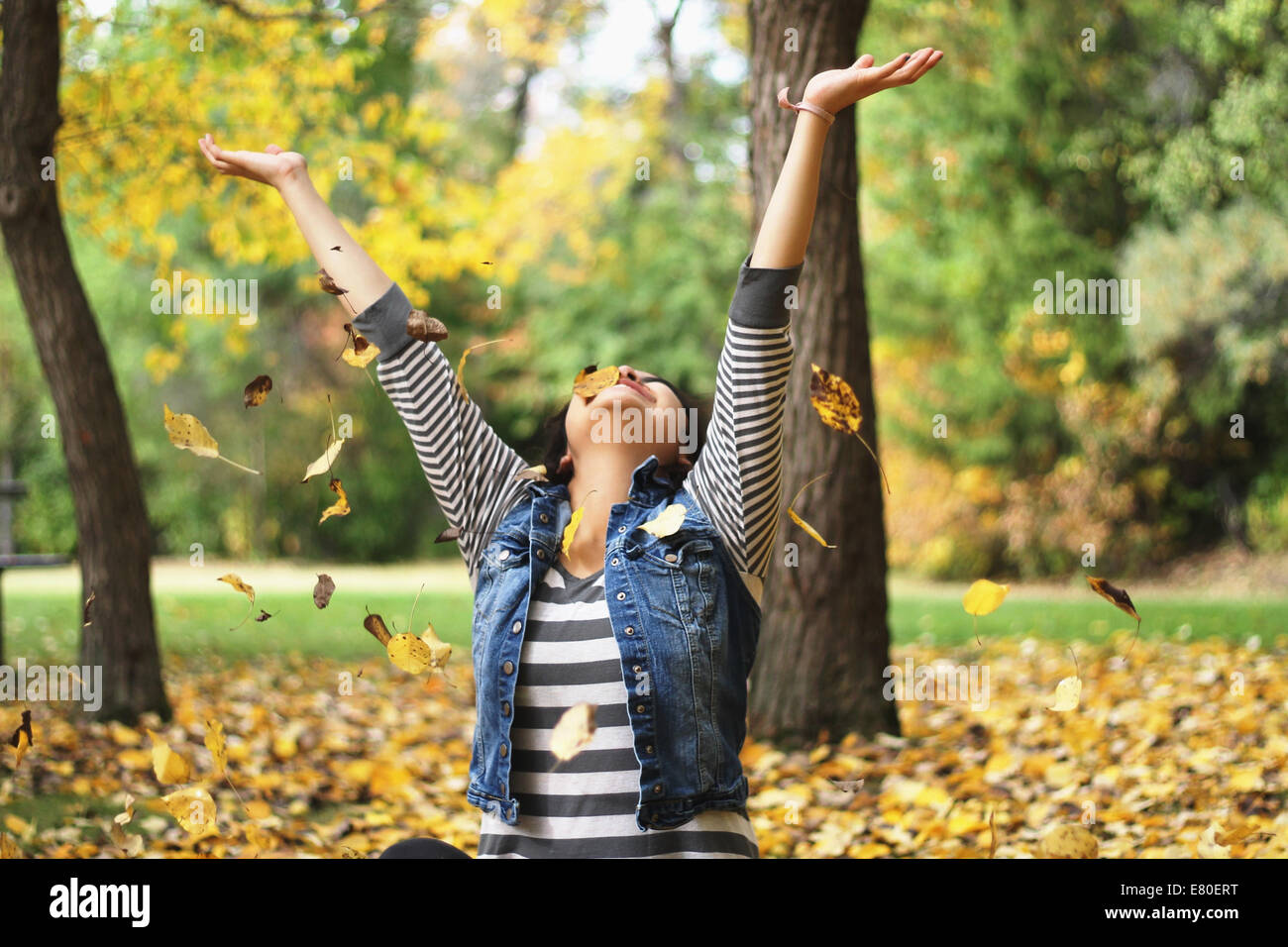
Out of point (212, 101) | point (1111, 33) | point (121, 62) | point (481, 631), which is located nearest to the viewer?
point (481, 631)

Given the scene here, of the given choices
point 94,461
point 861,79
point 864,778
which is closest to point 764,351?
point 861,79

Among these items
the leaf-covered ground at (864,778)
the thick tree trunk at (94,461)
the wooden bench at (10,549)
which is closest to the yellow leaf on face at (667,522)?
the leaf-covered ground at (864,778)

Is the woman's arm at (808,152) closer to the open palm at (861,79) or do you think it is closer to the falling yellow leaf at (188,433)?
the open palm at (861,79)

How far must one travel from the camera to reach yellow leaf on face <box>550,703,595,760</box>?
68.4 inches

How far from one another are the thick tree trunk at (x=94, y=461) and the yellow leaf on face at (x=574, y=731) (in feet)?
12.6

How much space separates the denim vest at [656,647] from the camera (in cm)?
176

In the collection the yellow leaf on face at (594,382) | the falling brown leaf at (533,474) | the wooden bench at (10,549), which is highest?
the yellow leaf on face at (594,382)

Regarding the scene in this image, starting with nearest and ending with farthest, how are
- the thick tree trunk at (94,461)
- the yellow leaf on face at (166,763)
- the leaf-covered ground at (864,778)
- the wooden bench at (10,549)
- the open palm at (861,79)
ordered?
the open palm at (861,79)
the yellow leaf on face at (166,763)
the leaf-covered ground at (864,778)
the thick tree trunk at (94,461)
the wooden bench at (10,549)

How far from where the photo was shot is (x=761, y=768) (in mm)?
4137

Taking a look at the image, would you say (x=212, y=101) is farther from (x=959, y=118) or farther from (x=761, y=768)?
(x=959, y=118)

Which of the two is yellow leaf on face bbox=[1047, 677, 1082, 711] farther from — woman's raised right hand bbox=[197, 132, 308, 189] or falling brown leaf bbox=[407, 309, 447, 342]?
woman's raised right hand bbox=[197, 132, 308, 189]

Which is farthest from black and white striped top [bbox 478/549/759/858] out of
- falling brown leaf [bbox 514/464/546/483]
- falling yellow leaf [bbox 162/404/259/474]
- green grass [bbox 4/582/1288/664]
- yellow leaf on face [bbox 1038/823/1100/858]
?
green grass [bbox 4/582/1288/664]
